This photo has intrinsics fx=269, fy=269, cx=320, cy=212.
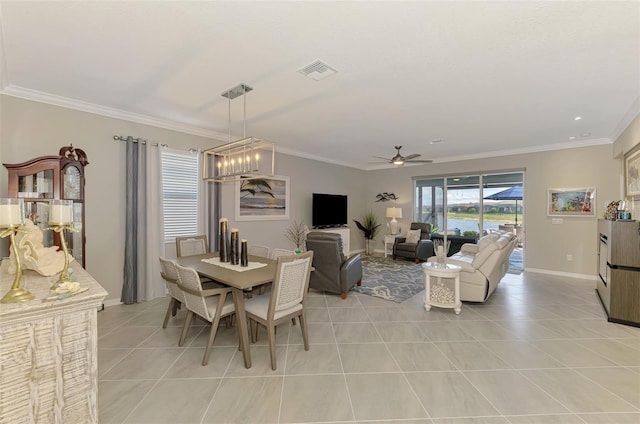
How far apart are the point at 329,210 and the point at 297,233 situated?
119 centimetres

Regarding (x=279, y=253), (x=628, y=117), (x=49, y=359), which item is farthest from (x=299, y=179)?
(x=628, y=117)

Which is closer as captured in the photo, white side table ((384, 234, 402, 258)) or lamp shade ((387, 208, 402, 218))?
white side table ((384, 234, 402, 258))

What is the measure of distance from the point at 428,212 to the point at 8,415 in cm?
788

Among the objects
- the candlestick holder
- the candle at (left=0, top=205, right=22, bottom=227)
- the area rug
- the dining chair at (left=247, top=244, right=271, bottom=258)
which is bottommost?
the area rug

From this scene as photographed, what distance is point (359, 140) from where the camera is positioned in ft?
17.3

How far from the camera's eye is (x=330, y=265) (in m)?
4.12

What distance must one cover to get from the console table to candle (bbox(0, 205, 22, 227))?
0.37 metres

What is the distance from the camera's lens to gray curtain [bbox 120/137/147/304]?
3.78 metres

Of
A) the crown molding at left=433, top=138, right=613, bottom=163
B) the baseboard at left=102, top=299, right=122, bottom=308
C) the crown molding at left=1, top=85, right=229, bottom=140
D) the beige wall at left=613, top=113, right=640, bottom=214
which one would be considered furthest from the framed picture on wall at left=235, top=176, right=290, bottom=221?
the beige wall at left=613, top=113, right=640, bottom=214

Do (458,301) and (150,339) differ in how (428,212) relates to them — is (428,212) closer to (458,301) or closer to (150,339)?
(458,301)

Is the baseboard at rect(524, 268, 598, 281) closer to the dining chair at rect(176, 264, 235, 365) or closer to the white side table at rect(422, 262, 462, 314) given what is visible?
the white side table at rect(422, 262, 462, 314)

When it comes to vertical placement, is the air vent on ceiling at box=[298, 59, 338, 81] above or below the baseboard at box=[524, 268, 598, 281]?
above

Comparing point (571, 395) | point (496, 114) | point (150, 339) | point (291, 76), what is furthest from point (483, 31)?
point (150, 339)

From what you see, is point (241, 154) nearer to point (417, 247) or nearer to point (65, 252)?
point (65, 252)
